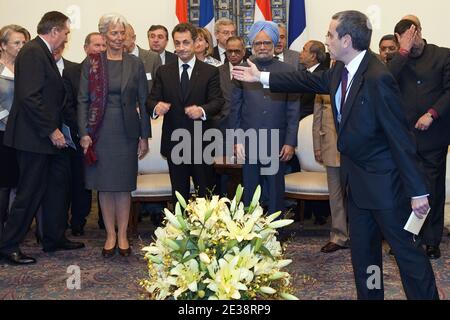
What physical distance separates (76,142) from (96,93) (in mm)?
940

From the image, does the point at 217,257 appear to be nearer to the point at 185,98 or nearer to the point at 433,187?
the point at 185,98

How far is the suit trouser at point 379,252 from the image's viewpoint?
351cm

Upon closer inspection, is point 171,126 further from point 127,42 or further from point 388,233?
point 388,233

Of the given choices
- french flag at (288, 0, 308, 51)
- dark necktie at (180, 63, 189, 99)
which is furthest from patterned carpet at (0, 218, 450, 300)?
french flag at (288, 0, 308, 51)

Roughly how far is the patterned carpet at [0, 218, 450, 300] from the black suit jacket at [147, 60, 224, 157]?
3.23 ft

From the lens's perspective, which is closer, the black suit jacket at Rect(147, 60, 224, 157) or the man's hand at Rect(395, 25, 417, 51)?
the man's hand at Rect(395, 25, 417, 51)

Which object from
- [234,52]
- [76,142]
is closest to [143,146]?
[76,142]

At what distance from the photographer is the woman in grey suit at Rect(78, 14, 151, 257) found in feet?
18.1

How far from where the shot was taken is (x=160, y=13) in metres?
9.27

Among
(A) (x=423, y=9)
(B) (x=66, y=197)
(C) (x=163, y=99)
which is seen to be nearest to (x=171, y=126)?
(C) (x=163, y=99)

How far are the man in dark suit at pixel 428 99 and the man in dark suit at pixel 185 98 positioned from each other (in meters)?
1.43

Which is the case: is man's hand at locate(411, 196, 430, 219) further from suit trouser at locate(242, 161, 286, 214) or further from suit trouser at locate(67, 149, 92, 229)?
suit trouser at locate(67, 149, 92, 229)

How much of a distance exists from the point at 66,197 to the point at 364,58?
10.6 feet
